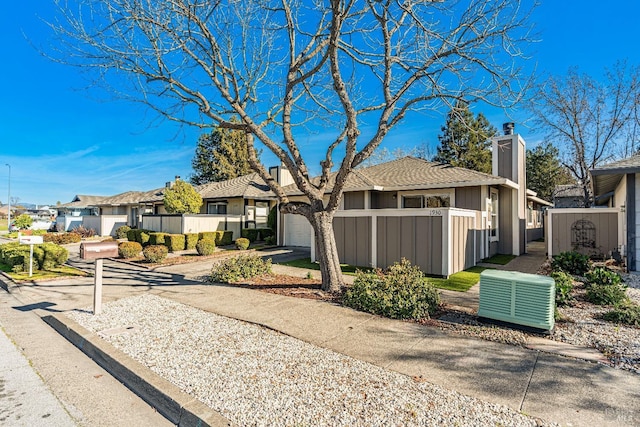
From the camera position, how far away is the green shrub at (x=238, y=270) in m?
8.18

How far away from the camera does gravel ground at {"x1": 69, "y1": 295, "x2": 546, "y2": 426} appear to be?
2.60m

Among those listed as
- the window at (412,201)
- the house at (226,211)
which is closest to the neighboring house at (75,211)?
the house at (226,211)

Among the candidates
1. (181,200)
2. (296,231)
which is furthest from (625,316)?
(181,200)

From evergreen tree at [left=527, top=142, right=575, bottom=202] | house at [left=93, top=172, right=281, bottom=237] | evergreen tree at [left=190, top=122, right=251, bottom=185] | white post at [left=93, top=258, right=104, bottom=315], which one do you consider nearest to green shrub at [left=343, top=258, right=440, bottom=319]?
white post at [left=93, top=258, right=104, bottom=315]

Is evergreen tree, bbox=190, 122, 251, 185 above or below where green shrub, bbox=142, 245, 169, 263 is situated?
above

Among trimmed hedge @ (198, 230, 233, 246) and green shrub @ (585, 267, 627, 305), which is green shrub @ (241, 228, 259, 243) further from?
green shrub @ (585, 267, 627, 305)

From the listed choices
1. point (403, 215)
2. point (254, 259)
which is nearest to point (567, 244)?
point (403, 215)

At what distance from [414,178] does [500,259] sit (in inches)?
174

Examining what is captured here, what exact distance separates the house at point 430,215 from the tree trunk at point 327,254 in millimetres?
2756

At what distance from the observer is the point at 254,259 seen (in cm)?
891

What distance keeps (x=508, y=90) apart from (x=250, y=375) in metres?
6.26

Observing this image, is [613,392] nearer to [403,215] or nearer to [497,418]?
[497,418]

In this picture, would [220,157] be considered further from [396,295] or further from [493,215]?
[396,295]

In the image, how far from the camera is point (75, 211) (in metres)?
39.1
